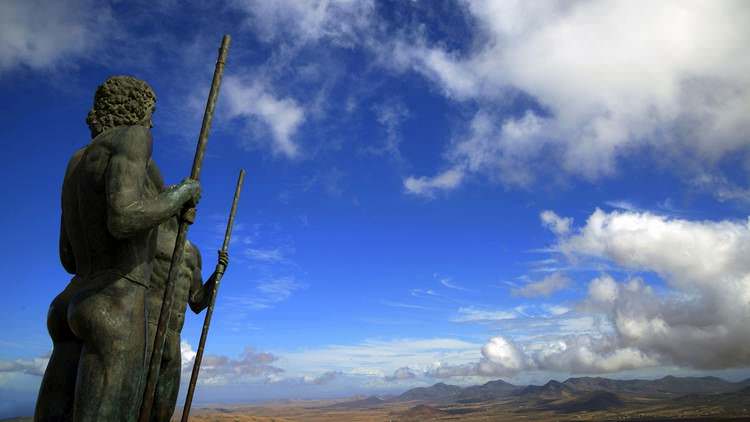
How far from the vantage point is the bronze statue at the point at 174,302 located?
6961 mm

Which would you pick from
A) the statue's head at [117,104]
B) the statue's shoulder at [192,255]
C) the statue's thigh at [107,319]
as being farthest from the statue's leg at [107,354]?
the statue's shoulder at [192,255]

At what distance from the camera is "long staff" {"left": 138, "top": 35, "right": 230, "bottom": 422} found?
15.5 feet

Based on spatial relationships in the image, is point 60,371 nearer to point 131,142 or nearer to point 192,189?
point 192,189

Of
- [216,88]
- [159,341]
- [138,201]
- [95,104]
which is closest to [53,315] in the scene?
[159,341]

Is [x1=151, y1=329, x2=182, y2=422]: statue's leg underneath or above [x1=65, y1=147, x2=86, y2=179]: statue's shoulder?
underneath

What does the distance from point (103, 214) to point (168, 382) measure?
11.8 feet

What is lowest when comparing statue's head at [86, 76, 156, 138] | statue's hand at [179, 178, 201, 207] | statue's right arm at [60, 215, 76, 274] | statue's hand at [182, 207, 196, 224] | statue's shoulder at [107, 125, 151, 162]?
statue's right arm at [60, 215, 76, 274]

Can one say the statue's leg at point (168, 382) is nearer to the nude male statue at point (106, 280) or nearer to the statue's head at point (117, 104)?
the nude male statue at point (106, 280)

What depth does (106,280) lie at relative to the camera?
180 inches

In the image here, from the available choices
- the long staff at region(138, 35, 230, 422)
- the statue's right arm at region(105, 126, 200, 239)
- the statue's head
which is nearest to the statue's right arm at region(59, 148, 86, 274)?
the statue's head

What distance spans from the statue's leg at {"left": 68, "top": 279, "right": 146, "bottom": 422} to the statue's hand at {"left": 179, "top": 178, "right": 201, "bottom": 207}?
98 centimetres

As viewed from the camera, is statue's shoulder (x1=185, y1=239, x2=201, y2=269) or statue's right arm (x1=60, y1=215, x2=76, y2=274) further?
statue's shoulder (x1=185, y1=239, x2=201, y2=269)

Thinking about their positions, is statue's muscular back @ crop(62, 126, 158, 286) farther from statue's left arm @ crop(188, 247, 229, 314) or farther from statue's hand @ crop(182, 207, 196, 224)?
statue's left arm @ crop(188, 247, 229, 314)

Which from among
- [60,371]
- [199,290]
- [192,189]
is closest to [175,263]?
[192,189]
